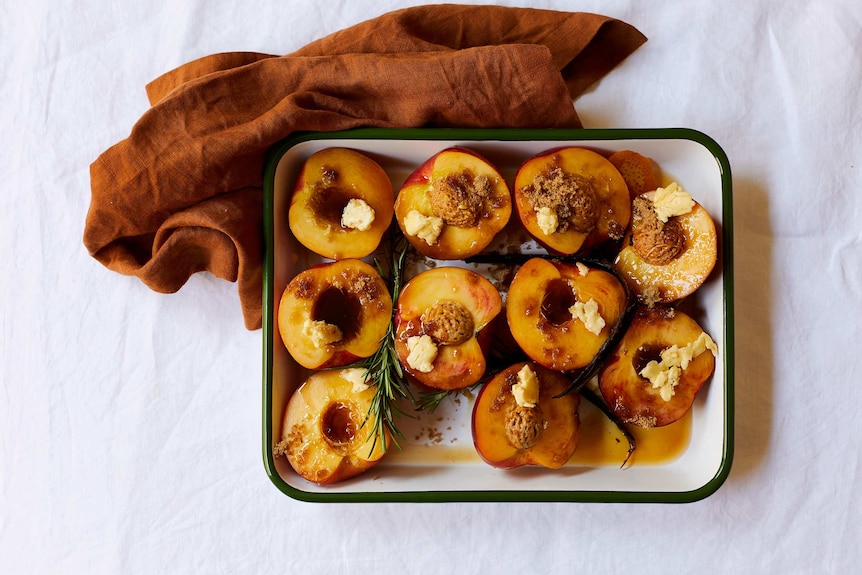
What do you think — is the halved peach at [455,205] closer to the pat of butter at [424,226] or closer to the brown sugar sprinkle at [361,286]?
the pat of butter at [424,226]

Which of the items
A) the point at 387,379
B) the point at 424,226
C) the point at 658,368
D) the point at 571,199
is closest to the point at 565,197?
the point at 571,199

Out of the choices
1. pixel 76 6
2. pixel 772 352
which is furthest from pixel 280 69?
pixel 772 352

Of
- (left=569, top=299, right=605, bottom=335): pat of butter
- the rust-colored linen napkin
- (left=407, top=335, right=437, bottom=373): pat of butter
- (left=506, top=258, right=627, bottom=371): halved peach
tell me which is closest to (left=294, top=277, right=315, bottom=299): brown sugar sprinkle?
the rust-colored linen napkin

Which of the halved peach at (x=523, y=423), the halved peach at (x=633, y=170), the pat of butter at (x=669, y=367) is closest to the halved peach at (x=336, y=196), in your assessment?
the halved peach at (x=523, y=423)

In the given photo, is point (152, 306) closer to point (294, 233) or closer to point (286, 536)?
point (294, 233)

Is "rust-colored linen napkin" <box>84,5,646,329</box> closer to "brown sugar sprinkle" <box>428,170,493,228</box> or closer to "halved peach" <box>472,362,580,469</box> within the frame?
"brown sugar sprinkle" <box>428,170,493,228</box>

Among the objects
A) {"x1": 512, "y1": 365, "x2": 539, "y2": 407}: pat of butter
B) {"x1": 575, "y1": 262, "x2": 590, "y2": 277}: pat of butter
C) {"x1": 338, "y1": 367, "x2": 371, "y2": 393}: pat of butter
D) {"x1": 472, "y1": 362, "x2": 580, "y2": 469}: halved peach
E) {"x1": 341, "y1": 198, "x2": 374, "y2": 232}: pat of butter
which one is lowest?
{"x1": 472, "y1": 362, "x2": 580, "y2": 469}: halved peach
